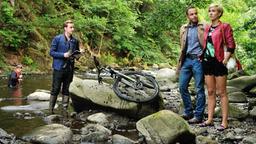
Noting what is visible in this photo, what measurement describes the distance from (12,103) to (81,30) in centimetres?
1437

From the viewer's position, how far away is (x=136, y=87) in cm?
823

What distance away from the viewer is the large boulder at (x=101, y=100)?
25.8 ft

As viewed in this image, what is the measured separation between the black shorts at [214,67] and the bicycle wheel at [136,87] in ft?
5.53

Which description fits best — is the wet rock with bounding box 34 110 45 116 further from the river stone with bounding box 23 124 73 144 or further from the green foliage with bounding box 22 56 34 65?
the green foliage with bounding box 22 56 34 65

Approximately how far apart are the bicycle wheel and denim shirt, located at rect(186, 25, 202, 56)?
1316 mm

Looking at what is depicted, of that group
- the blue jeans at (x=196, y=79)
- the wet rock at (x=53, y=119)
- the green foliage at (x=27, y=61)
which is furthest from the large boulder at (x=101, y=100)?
the green foliage at (x=27, y=61)

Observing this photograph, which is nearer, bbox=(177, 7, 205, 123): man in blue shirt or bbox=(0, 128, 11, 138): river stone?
bbox=(0, 128, 11, 138): river stone

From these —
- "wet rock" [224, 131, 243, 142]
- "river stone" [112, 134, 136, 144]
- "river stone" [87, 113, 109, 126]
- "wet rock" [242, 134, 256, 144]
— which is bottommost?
"river stone" [87, 113, 109, 126]

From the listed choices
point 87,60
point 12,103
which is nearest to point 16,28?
point 87,60

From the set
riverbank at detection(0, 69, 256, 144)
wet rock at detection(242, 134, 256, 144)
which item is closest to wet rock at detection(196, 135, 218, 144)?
riverbank at detection(0, 69, 256, 144)

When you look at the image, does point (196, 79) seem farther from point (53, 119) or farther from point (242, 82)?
point (242, 82)

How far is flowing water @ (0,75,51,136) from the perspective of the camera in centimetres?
711

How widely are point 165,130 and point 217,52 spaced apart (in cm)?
142

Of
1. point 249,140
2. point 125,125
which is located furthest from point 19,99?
point 249,140
